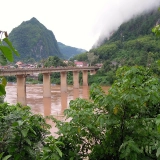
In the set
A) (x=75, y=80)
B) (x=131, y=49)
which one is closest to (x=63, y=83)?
(x=75, y=80)

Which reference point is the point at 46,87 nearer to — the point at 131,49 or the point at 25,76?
the point at 25,76

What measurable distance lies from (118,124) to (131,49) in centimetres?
6918

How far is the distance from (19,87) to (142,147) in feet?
80.4

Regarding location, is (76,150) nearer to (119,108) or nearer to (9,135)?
(119,108)

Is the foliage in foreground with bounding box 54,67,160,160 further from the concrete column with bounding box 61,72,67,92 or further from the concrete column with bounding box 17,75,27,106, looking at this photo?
the concrete column with bounding box 61,72,67,92

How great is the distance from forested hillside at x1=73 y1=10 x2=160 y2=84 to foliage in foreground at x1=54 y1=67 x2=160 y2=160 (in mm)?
36022

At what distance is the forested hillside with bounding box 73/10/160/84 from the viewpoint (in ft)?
159

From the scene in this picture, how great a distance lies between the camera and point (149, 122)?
345 cm

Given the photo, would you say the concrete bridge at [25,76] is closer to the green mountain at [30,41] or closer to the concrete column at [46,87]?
the concrete column at [46,87]

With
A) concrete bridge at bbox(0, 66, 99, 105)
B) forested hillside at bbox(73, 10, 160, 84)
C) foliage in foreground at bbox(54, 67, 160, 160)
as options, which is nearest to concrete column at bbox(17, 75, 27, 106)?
concrete bridge at bbox(0, 66, 99, 105)

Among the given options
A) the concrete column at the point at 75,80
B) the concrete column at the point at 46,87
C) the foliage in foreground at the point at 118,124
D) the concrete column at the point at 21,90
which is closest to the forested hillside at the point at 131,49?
the concrete column at the point at 75,80

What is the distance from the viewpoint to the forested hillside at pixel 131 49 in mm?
48375

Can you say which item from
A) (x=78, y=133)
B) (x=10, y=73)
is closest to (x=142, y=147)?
(x=78, y=133)

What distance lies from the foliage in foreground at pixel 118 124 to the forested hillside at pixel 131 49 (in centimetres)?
3602
